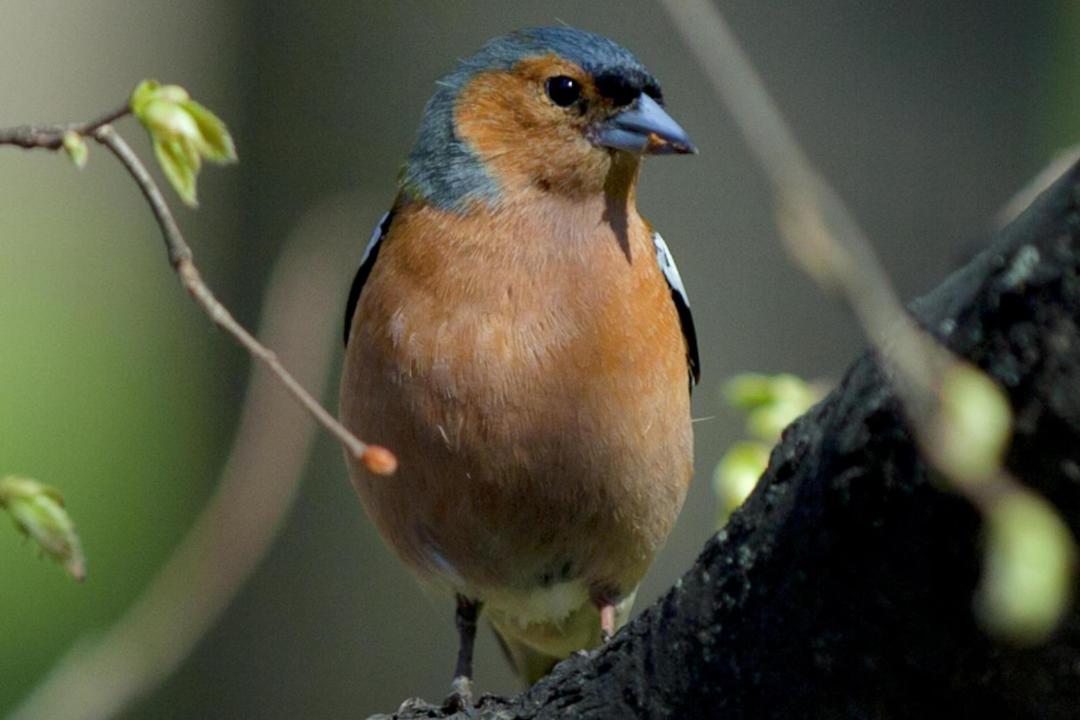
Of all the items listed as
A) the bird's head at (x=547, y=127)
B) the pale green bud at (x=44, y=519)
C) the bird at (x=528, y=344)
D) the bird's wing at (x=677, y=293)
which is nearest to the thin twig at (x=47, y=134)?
the pale green bud at (x=44, y=519)

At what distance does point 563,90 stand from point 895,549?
8.18ft

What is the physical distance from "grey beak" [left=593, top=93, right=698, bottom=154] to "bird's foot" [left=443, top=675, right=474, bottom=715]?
1451mm

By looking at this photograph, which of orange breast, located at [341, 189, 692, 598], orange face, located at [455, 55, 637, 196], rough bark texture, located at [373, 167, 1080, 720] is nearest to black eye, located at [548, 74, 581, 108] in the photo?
orange face, located at [455, 55, 637, 196]

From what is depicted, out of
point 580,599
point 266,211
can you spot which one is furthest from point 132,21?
point 580,599

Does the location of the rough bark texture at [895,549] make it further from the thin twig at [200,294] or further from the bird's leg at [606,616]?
the bird's leg at [606,616]

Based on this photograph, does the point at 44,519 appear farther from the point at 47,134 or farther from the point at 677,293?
the point at 677,293

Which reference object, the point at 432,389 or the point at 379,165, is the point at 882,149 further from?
the point at 432,389

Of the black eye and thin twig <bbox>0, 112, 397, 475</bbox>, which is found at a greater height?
thin twig <bbox>0, 112, 397, 475</bbox>

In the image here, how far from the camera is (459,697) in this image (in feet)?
12.4

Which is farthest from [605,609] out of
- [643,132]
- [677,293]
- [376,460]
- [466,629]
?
[376,460]

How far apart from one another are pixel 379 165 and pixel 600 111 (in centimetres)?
289

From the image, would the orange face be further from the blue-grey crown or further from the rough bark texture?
the rough bark texture

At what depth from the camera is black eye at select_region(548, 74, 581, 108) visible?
3.88 meters

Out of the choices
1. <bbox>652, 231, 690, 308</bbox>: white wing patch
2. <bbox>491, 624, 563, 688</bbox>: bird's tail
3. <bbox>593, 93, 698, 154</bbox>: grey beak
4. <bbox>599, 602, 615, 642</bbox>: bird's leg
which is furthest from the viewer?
<bbox>491, 624, 563, 688</bbox>: bird's tail
